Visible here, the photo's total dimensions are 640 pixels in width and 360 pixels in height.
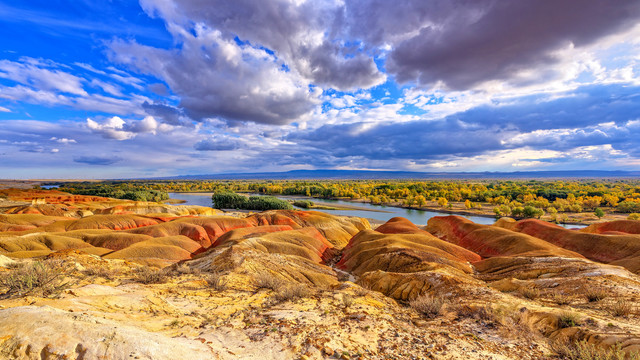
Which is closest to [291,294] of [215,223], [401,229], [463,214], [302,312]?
[302,312]

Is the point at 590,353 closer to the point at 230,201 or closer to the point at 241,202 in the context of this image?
the point at 241,202

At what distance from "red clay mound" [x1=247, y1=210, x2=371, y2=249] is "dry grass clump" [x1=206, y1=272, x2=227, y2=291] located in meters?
32.7

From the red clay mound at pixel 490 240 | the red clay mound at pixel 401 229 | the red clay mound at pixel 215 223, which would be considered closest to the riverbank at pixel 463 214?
the red clay mound at pixel 490 240

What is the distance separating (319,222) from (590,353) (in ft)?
148

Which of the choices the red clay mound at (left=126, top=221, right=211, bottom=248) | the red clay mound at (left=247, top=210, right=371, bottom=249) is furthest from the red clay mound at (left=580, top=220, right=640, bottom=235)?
the red clay mound at (left=126, top=221, right=211, bottom=248)

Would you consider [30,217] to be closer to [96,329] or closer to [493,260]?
[96,329]

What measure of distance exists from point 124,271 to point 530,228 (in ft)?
A: 183

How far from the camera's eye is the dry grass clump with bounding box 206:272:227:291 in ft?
44.1

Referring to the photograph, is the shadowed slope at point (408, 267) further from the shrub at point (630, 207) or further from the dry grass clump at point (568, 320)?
the shrub at point (630, 207)

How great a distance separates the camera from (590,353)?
25.0 ft

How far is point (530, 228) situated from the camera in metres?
45.0

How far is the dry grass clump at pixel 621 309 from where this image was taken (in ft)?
34.8

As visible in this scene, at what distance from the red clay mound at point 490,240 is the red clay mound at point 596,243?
15.2 ft

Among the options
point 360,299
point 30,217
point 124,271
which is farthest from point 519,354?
point 30,217
